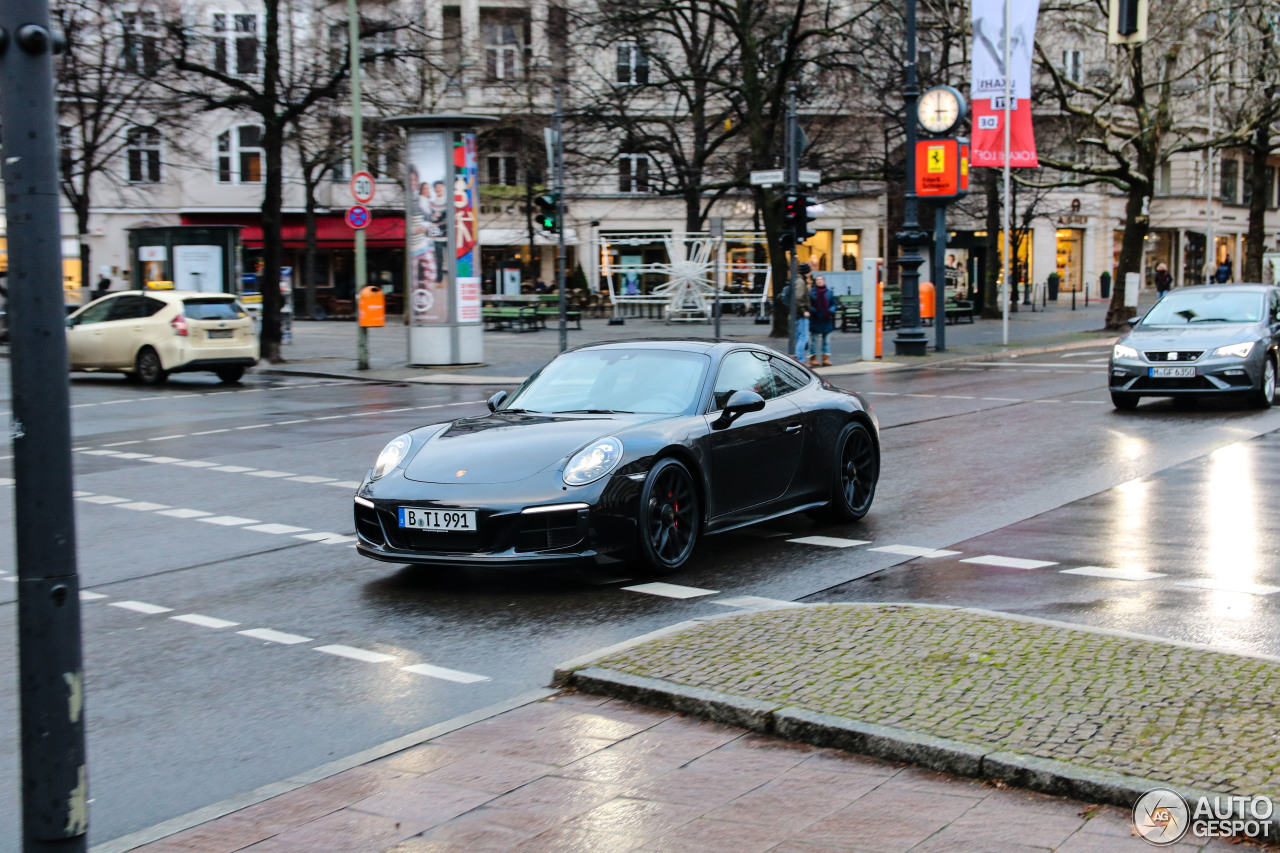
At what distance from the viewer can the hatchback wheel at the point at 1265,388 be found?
16766mm

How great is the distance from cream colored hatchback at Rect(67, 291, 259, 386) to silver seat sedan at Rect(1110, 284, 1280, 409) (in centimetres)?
1474

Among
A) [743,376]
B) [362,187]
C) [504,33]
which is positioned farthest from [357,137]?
[504,33]

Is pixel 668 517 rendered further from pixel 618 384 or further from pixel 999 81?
pixel 999 81

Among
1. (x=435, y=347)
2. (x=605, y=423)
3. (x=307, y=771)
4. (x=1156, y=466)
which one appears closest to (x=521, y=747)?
(x=307, y=771)

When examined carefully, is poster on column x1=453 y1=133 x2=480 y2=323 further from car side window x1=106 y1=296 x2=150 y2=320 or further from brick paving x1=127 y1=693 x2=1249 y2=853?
brick paving x1=127 y1=693 x2=1249 y2=853

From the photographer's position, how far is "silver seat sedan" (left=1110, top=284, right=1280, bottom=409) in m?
16.4

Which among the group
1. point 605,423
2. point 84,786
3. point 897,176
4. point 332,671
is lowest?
point 332,671

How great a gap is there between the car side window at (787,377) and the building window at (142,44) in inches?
845

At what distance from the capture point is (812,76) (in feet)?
114

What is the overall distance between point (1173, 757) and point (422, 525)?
4330 millimetres

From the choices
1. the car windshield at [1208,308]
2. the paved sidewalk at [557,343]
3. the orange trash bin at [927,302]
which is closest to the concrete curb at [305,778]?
the paved sidewalk at [557,343]

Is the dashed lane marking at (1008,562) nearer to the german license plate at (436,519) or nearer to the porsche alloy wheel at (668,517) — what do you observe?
the porsche alloy wheel at (668,517)

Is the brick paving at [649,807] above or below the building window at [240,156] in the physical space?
below

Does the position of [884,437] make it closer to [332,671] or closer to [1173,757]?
[332,671]
